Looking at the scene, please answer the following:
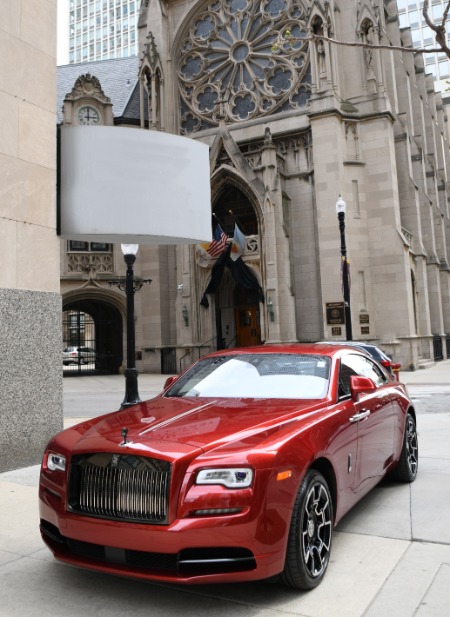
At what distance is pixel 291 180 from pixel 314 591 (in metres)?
24.3

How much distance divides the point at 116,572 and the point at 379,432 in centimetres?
274

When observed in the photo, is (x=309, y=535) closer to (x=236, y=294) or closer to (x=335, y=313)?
(x=335, y=313)

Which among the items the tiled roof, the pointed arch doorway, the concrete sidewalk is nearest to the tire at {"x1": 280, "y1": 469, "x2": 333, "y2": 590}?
the concrete sidewalk

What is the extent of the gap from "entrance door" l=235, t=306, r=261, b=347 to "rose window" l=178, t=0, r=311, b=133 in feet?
31.7

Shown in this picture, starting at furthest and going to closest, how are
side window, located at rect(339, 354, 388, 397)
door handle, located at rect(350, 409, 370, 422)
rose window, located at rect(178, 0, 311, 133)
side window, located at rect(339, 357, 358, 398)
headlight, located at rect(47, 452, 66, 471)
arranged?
rose window, located at rect(178, 0, 311, 133) < side window, located at rect(339, 354, 388, 397) < side window, located at rect(339, 357, 358, 398) < door handle, located at rect(350, 409, 370, 422) < headlight, located at rect(47, 452, 66, 471)

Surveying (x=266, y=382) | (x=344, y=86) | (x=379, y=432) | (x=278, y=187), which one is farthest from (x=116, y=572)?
(x=344, y=86)

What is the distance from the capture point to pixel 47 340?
23.6 feet

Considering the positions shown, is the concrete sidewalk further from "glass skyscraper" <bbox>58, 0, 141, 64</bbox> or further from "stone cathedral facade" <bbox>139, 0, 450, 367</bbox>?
"glass skyscraper" <bbox>58, 0, 141, 64</bbox>

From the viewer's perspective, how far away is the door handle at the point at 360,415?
4330mm

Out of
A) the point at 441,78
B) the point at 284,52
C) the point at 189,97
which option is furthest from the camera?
the point at 441,78

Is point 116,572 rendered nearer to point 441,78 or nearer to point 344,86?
point 344,86

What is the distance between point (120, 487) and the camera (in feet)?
10.5

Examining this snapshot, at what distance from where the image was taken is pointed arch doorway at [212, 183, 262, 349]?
28031 millimetres

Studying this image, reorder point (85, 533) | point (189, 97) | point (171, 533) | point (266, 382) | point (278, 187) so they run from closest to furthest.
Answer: point (171, 533) → point (85, 533) → point (266, 382) → point (278, 187) → point (189, 97)
